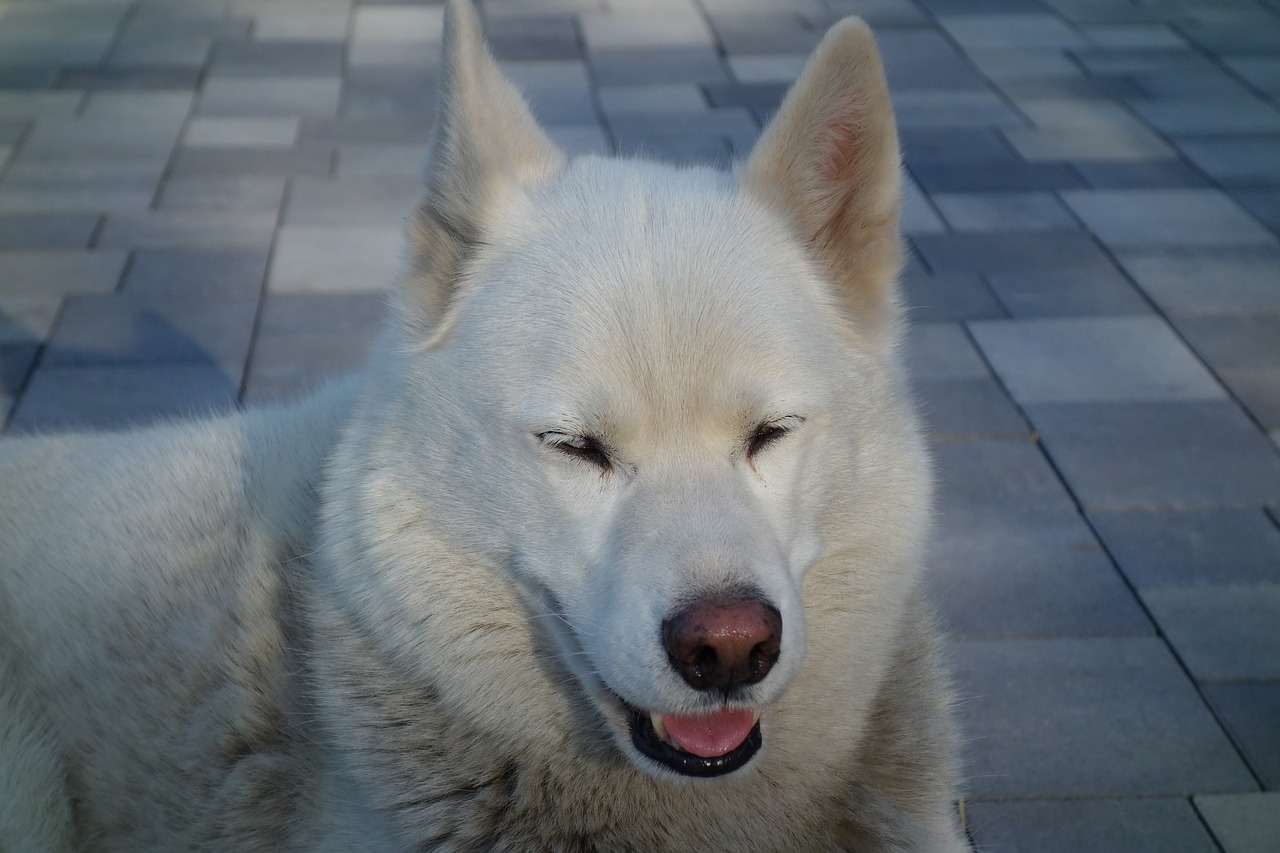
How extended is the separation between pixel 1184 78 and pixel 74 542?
24.3 feet

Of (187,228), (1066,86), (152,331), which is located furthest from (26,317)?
(1066,86)

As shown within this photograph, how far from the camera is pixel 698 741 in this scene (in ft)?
7.18

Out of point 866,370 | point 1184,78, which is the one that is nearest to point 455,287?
point 866,370

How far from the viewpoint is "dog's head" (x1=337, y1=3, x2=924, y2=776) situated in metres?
2.08

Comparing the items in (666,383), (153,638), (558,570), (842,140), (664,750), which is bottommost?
(153,638)

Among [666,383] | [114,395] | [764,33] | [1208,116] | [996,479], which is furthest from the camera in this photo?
[764,33]

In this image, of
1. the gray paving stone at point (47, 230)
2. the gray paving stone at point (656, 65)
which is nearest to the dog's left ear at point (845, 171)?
the gray paving stone at point (47, 230)

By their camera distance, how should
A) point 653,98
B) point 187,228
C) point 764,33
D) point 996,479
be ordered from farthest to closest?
point 764,33 < point 653,98 < point 187,228 < point 996,479

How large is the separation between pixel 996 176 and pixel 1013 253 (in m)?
0.92

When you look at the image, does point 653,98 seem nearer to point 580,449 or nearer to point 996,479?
point 996,479

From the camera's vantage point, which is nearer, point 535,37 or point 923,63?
point 923,63

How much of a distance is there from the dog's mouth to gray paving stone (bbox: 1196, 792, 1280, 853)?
5.10 feet

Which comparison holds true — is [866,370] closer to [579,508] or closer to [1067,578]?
[579,508]

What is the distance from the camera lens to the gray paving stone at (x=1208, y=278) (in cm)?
549
